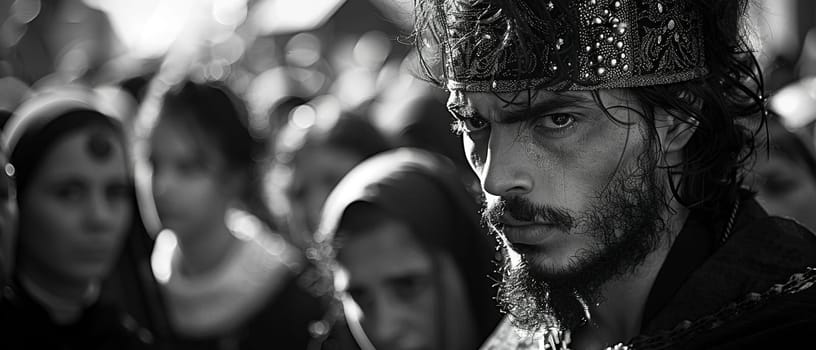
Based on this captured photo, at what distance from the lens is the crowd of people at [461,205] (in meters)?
2.05

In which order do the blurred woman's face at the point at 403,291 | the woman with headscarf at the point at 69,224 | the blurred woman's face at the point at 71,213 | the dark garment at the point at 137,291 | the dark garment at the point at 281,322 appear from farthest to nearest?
the dark garment at the point at 137,291 → the dark garment at the point at 281,322 → the blurred woman's face at the point at 71,213 → the woman with headscarf at the point at 69,224 → the blurred woman's face at the point at 403,291

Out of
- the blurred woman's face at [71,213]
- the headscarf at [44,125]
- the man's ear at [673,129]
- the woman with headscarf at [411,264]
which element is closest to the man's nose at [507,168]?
the man's ear at [673,129]

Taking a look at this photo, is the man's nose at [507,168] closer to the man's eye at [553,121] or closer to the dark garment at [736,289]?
the man's eye at [553,121]

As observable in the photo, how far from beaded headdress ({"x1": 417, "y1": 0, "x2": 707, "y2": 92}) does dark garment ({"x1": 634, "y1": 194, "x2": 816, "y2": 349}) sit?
1.15ft

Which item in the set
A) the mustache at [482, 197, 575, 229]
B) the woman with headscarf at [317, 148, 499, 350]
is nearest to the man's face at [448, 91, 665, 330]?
the mustache at [482, 197, 575, 229]

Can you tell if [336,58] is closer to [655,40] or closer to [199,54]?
[199,54]

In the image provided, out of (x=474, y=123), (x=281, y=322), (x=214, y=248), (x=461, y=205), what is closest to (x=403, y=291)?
(x=461, y=205)

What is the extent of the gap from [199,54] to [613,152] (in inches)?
243

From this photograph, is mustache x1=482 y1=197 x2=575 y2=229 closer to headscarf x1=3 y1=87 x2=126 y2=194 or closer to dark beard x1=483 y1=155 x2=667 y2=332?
dark beard x1=483 y1=155 x2=667 y2=332

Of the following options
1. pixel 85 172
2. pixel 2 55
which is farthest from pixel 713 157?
pixel 2 55

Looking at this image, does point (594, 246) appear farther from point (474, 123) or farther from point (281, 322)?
point (281, 322)

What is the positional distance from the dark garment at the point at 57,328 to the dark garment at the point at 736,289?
8.10ft

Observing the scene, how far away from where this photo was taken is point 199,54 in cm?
783

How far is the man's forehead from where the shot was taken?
2.05 metres
